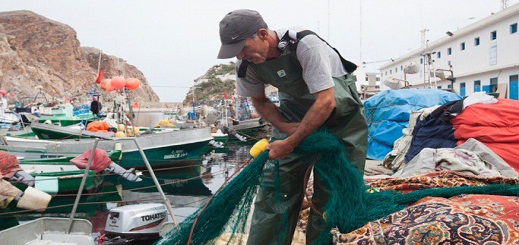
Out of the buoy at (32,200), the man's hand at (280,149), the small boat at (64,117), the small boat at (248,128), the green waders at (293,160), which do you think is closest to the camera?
the man's hand at (280,149)

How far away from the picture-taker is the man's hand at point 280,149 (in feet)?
7.52

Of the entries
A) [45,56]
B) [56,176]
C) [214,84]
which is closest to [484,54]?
[56,176]

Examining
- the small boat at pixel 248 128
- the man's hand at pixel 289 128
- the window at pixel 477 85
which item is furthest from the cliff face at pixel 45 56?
the man's hand at pixel 289 128

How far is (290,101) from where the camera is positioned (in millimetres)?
2637

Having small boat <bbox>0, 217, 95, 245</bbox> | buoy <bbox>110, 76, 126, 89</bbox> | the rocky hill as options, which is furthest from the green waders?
the rocky hill

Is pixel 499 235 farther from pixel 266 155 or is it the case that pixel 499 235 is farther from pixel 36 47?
pixel 36 47

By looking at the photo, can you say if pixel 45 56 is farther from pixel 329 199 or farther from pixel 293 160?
pixel 329 199

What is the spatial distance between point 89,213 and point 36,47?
71883mm

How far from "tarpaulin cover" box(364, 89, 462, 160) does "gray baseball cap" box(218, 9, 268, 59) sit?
22.2ft

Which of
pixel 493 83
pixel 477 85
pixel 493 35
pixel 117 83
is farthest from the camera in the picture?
pixel 477 85

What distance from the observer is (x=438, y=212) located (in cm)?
229

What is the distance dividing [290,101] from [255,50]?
515 millimetres

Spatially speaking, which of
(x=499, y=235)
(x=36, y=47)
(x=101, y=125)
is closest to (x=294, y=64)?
(x=499, y=235)

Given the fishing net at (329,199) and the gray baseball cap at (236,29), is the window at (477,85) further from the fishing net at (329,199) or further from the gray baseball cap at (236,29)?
the gray baseball cap at (236,29)
